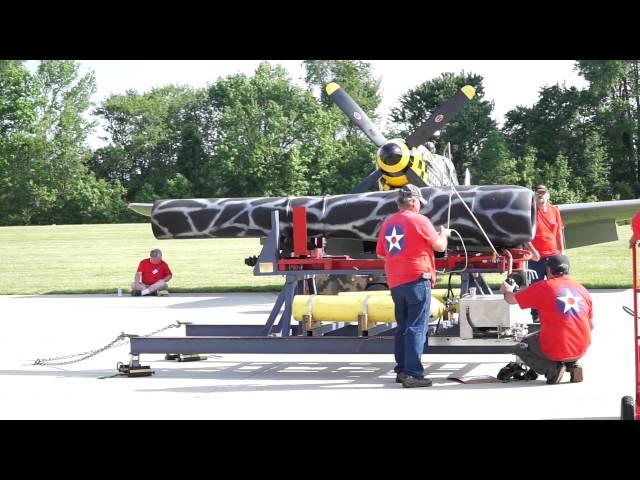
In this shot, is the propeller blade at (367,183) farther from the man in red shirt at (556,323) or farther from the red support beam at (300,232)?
the man in red shirt at (556,323)

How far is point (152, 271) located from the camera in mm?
23594

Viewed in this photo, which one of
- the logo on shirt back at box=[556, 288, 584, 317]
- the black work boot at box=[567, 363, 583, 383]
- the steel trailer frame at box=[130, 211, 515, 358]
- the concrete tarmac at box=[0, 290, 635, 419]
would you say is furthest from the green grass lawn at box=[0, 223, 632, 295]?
the logo on shirt back at box=[556, 288, 584, 317]

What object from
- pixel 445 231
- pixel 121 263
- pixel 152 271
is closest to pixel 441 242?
pixel 445 231

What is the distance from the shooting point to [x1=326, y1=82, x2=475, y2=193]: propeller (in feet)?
62.8

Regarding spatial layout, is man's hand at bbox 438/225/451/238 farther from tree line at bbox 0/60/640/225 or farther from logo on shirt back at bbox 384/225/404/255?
tree line at bbox 0/60/640/225

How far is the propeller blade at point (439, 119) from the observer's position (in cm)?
1983

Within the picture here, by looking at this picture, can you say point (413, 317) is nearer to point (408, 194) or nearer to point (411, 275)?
point (411, 275)

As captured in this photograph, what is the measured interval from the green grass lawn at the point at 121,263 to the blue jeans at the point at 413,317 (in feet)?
49.4

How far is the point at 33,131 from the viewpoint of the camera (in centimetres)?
8050

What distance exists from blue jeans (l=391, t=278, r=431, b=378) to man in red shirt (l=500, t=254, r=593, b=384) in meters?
0.81

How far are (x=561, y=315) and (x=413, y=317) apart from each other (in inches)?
54.3

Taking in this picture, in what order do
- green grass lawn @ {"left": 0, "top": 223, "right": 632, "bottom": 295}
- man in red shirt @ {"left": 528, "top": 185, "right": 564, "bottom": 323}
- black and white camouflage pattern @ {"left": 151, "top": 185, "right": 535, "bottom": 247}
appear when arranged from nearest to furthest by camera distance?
black and white camouflage pattern @ {"left": 151, "top": 185, "right": 535, "bottom": 247}, man in red shirt @ {"left": 528, "top": 185, "right": 564, "bottom": 323}, green grass lawn @ {"left": 0, "top": 223, "right": 632, "bottom": 295}

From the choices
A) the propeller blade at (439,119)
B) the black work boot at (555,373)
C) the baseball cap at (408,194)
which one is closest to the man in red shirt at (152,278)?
the propeller blade at (439,119)

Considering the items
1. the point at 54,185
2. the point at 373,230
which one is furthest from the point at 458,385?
the point at 54,185
